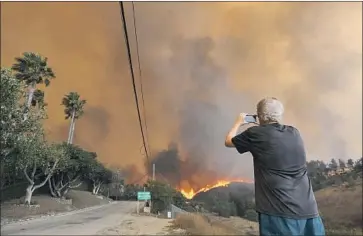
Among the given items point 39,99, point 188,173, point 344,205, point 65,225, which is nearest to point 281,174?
point 188,173

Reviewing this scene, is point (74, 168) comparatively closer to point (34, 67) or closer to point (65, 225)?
point (34, 67)

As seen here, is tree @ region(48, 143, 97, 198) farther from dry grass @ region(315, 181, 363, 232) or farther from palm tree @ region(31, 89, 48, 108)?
dry grass @ region(315, 181, 363, 232)

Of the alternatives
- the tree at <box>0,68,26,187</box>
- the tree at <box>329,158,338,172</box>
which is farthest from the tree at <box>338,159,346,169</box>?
the tree at <box>0,68,26,187</box>

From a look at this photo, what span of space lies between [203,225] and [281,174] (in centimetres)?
455

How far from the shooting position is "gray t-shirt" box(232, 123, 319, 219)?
1067mm

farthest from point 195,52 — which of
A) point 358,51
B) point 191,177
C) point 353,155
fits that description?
point 353,155

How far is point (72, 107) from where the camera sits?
14.5ft

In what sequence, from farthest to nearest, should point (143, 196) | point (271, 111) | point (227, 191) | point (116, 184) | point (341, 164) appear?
1. point (341, 164)
2. point (227, 191)
3. point (143, 196)
4. point (116, 184)
5. point (271, 111)

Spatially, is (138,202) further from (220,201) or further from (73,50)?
(73,50)

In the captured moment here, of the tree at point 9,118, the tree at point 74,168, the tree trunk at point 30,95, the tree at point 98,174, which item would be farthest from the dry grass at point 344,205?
the tree at point 9,118

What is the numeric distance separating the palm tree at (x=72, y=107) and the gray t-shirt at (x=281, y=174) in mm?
3564

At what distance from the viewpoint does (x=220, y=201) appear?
563cm

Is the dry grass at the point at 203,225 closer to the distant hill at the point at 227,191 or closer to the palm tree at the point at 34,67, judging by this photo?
the distant hill at the point at 227,191

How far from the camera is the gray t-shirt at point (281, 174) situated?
107cm
